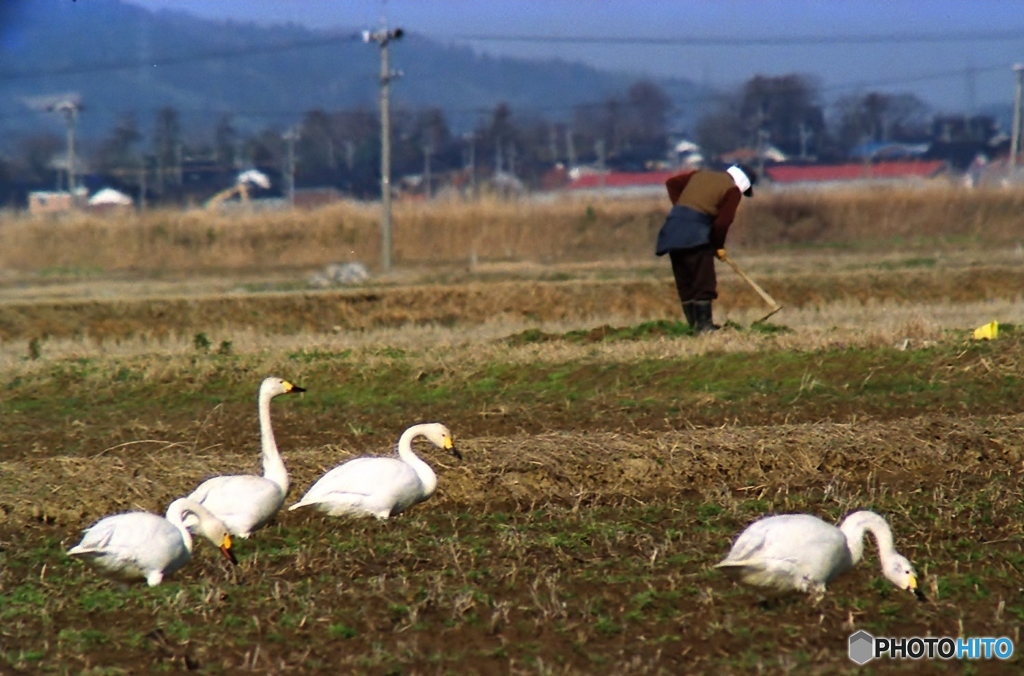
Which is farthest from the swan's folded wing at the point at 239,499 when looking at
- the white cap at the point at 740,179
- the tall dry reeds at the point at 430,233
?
the tall dry reeds at the point at 430,233

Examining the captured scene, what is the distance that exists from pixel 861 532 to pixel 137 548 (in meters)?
3.23

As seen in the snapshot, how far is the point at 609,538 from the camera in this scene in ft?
25.1

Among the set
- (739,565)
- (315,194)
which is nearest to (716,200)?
(739,565)

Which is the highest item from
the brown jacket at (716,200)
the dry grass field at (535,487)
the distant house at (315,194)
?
the brown jacket at (716,200)

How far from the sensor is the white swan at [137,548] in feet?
21.6

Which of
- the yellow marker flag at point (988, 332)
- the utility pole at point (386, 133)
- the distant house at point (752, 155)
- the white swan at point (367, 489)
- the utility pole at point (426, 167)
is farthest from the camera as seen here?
the distant house at point (752, 155)

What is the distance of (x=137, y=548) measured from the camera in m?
6.59

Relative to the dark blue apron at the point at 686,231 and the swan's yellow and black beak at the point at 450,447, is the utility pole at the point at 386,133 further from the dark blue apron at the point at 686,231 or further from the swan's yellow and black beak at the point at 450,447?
the swan's yellow and black beak at the point at 450,447

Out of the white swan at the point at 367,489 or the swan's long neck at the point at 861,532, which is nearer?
the swan's long neck at the point at 861,532

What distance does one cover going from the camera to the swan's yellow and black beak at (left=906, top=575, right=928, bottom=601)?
6.18m

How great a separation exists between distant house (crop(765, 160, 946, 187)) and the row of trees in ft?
8.65

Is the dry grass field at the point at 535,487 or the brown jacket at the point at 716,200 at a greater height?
the brown jacket at the point at 716,200

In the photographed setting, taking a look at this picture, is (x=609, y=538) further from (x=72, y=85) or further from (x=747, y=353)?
(x=72, y=85)

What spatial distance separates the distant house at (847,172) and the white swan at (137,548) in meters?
73.2
